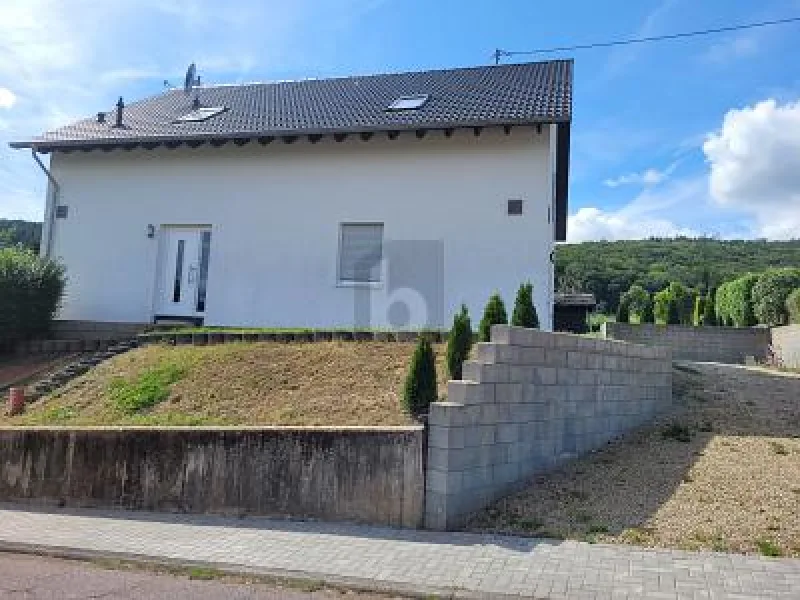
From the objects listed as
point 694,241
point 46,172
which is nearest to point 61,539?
point 46,172

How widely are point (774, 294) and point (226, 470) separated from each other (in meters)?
19.5

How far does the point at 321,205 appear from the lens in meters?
14.3

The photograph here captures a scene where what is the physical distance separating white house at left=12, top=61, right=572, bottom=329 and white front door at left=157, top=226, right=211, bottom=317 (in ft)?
0.10

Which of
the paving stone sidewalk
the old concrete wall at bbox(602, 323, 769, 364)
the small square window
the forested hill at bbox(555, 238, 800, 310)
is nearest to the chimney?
the small square window

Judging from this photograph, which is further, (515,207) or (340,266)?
(340,266)

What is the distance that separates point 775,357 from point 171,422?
16.3 meters

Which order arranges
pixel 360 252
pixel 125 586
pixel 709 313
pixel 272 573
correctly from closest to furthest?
1. pixel 125 586
2. pixel 272 573
3. pixel 360 252
4. pixel 709 313

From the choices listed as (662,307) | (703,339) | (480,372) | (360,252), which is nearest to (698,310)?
(662,307)

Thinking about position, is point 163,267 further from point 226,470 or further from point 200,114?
point 226,470

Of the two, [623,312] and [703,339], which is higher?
[623,312]

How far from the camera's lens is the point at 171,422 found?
828 cm

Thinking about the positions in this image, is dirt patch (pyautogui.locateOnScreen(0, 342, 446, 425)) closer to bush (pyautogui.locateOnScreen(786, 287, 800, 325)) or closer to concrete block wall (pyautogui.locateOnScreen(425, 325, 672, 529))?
concrete block wall (pyautogui.locateOnScreen(425, 325, 672, 529))

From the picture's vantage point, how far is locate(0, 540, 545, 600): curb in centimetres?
490

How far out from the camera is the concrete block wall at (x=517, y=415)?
650 centimetres
